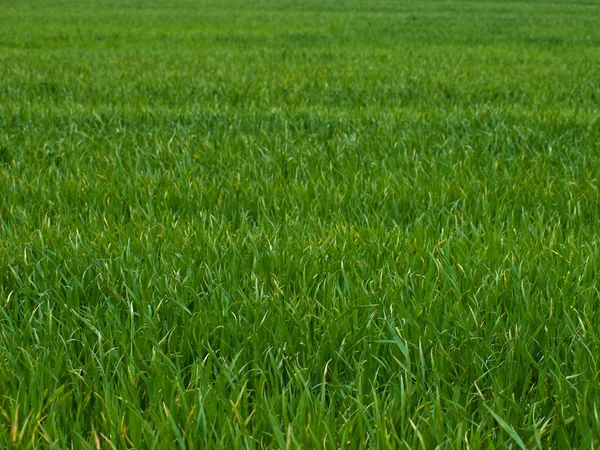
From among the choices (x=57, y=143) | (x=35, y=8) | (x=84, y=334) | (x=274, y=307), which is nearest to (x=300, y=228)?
(x=274, y=307)

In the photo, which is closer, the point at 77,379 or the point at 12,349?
the point at 77,379

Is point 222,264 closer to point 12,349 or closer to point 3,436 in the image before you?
point 12,349

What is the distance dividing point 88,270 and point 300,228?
0.85 meters

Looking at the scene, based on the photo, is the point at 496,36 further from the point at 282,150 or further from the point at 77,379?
the point at 77,379

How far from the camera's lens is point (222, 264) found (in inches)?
92.7

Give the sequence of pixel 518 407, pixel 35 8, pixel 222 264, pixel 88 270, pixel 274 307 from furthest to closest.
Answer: pixel 35 8 → pixel 222 264 → pixel 88 270 → pixel 274 307 → pixel 518 407

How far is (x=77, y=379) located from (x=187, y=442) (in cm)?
32

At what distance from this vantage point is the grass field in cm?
143

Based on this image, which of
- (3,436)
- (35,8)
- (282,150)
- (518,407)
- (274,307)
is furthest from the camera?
→ (35,8)

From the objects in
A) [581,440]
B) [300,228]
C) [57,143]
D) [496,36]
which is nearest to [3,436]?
[581,440]

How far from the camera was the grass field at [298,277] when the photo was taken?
1.43 m

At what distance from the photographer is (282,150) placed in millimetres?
4234

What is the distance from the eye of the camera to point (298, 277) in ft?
6.96

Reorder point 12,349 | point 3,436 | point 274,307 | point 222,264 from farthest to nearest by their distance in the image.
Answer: point 222,264 → point 274,307 → point 12,349 → point 3,436
